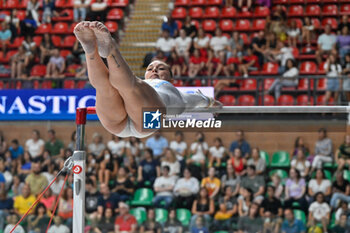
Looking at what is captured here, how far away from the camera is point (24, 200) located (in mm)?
8547

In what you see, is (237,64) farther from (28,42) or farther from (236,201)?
(28,42)

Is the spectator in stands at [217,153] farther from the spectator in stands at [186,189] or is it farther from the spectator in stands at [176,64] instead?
the spectator in stands at [176,64]

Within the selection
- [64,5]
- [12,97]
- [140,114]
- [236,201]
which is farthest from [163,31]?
[140,114]

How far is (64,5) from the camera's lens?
1248 cm

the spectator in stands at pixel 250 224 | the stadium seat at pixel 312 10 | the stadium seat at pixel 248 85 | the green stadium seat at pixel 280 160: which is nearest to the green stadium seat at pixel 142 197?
the spectator in stands at pixel 250 224

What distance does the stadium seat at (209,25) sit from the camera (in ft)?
38.1

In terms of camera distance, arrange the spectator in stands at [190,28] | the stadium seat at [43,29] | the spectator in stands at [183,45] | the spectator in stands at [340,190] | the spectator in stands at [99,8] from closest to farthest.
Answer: the spectator in stands at [340,190] < the spectator in stands at [183,45] < the spectator in stands at [190,28] < the spectator in stands at [99,8] < the stadium seat at [43,29]

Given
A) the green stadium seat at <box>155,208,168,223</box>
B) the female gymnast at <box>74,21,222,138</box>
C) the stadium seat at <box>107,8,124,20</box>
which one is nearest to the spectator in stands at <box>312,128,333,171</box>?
the green stadium seat at <box>155,208,168,223</box>

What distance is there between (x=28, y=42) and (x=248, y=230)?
21.5ft

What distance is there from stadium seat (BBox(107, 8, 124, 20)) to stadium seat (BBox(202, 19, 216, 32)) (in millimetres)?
1820

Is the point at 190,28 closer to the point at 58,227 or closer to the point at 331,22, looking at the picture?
the point at 331,22

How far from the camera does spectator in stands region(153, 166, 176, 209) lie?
7.97 m

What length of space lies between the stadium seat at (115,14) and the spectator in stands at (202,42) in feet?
7.17

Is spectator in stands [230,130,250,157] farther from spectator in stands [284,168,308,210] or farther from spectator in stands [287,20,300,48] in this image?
spectator in stands [287,20,300,48]
